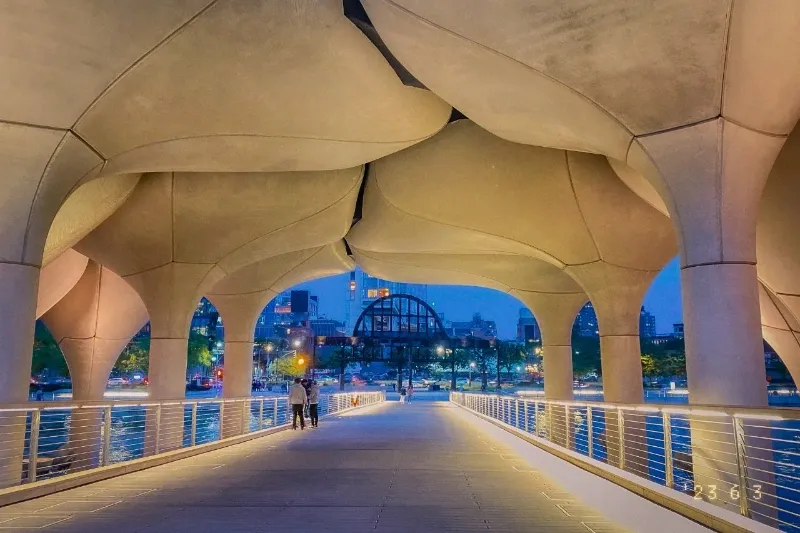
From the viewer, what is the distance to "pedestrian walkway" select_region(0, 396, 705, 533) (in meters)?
4.74

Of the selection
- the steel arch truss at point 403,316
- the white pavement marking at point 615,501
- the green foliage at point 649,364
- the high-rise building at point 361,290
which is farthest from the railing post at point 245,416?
the high-rise building at point 361,290

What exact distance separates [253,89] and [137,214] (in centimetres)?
781

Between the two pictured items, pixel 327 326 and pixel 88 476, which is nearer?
pixel 88 476

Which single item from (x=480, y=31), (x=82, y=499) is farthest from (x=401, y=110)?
(x=82, y=499)

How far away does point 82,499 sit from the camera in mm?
5797

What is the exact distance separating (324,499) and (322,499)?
0.02 metres

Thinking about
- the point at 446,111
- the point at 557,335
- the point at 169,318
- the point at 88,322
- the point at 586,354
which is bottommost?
the point at 586,354

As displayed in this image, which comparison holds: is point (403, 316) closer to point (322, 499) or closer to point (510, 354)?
point (510, 354)

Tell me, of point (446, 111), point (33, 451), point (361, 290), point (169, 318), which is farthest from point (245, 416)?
point (361, 290)

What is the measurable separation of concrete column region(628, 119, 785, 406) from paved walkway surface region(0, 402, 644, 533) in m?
2.64

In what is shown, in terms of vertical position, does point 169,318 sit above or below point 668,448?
above

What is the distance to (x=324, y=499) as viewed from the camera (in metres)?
5.82

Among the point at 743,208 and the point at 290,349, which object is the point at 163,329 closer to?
the point at 743,208

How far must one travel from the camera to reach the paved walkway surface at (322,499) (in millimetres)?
4750
